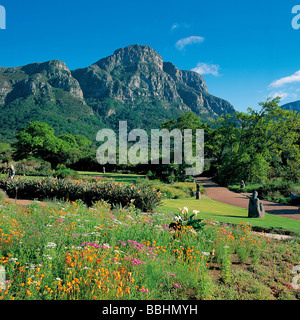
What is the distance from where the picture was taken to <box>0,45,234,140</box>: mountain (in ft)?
248

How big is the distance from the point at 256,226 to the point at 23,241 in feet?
21.4

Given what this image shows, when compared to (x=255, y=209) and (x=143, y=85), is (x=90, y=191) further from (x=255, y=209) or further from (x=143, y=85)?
(x=143, y=85)

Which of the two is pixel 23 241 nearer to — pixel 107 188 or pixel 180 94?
pixel 107 188

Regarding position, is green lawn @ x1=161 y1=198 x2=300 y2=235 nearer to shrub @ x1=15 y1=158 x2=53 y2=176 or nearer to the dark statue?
the dark statue

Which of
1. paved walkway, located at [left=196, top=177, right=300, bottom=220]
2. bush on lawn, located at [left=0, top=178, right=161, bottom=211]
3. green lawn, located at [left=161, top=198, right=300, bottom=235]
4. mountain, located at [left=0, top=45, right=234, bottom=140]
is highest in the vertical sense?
mountain, located at [left=0, top=45, right=234, bottom=140]

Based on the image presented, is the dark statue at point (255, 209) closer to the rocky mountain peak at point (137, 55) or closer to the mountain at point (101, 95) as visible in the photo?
the mountain at point (101, 95)

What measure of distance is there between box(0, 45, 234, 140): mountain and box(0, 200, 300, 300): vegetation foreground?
218ft

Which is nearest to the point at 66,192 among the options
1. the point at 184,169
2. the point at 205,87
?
the point at 184,169

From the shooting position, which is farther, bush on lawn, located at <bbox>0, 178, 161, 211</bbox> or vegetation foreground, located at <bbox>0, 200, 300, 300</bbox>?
bush on lawn, located at <bbox>0, 178, 161, 211</bbox>

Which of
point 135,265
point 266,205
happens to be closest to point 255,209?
point 266,205

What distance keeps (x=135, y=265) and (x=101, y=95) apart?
403 feet

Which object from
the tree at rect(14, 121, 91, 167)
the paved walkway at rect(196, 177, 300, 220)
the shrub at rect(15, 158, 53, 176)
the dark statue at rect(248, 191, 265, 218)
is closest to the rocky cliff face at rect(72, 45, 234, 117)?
the tree at rect(14, 121, 91, 167)

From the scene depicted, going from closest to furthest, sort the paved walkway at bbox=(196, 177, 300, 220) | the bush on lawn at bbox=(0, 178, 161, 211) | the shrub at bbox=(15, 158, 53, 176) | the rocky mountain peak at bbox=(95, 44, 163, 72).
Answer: the bush on lawn at bbox=(0, 178, 161, 211), the paved walkway at bbox=(196, 177, 300, 220), the shrub at bbox=(15, 158, 53, 176), the rocky mountain peak at bbox=(95, 44, 163, 72)

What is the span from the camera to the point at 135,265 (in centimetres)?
326
